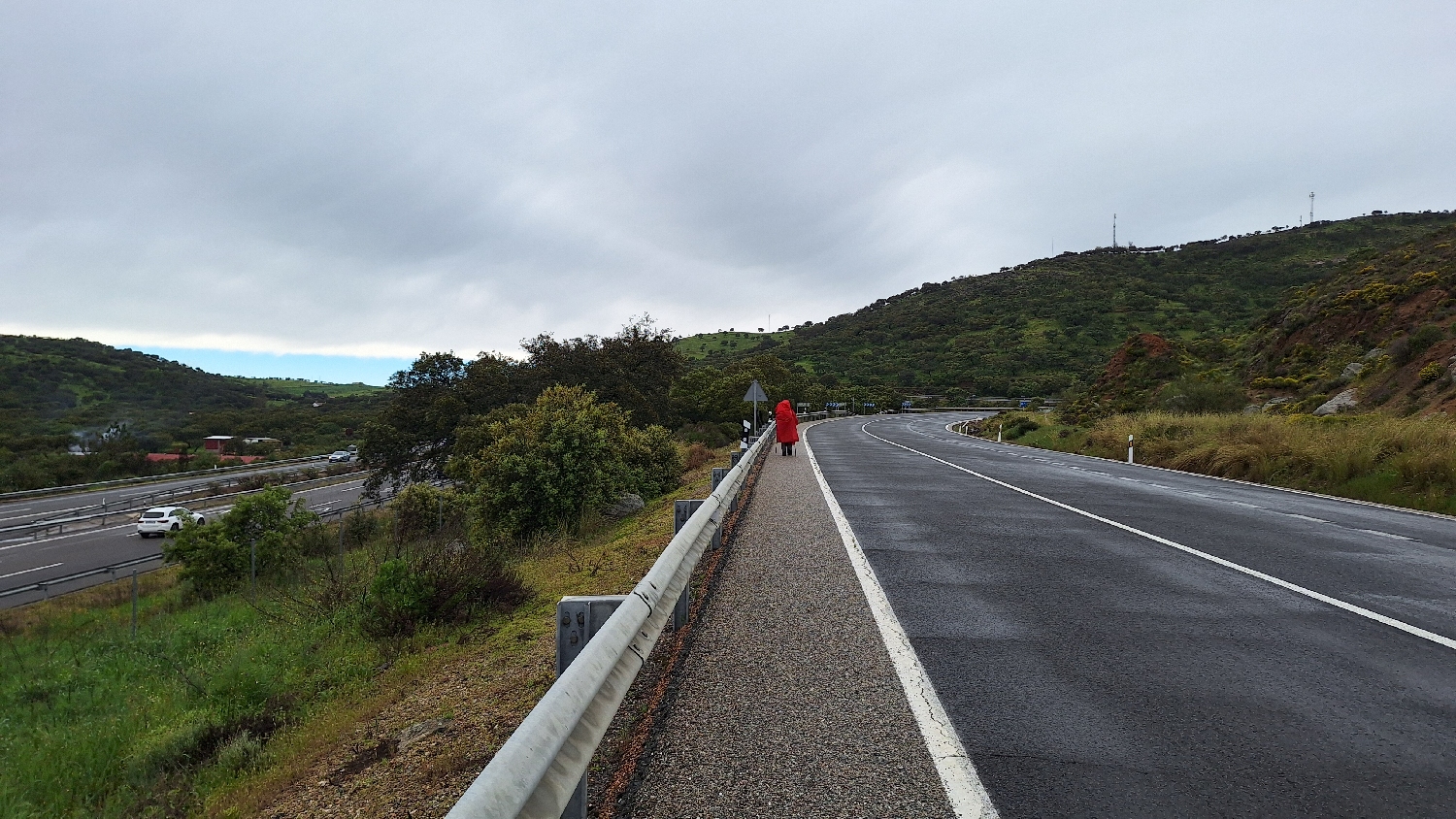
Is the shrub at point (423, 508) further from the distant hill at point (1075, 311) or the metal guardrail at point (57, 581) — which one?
the distant hill at point (1075, 311)

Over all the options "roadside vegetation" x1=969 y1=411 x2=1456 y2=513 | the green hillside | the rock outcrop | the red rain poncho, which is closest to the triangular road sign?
the red rain poncho

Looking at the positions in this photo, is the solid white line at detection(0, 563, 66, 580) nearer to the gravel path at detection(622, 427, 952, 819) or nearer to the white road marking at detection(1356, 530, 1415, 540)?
the gravel path at detection(622, 427, 952, 819)

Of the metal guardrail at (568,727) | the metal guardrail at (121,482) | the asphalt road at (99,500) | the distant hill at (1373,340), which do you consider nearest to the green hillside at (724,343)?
the metal guardrail at (121,482)

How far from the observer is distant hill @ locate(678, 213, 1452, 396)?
272ft

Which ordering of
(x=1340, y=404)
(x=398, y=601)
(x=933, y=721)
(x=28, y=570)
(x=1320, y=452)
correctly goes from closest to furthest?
(x=933, y=721), (x=398, y=601), (x=1320, y=452), (x=1340, y=404), (x=28, y=570)

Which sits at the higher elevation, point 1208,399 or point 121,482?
point 1208,399

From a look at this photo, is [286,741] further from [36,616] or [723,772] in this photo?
A: [36,616]

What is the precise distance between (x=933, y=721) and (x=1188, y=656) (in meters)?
1.97

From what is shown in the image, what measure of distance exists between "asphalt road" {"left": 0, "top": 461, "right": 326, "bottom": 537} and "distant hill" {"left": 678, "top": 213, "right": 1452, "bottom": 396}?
69.8 meters

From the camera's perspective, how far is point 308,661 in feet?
24.8

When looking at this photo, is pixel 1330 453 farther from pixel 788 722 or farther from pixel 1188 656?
pixel 788 722

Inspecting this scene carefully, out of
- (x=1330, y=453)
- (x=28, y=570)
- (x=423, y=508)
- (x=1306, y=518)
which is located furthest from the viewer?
(x=28, y=570)

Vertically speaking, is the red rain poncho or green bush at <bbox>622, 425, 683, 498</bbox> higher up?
the red rain poncho

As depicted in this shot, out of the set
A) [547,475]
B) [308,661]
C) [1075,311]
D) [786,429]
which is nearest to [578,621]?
[308,661]
